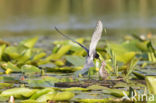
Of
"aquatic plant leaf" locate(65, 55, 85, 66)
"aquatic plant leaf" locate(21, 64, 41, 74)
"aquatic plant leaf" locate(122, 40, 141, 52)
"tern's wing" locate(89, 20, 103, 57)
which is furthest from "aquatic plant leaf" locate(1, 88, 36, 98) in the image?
"aquatic plant leaf" locate(122, 40, 141, 52)

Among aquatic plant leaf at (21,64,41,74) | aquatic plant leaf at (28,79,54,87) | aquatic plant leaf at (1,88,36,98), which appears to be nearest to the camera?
aquatic plant leaf at (1,88,36,98)

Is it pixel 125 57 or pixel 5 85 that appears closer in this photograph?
pixel 5 85

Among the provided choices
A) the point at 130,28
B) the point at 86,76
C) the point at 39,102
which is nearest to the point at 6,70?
the point at 86,76

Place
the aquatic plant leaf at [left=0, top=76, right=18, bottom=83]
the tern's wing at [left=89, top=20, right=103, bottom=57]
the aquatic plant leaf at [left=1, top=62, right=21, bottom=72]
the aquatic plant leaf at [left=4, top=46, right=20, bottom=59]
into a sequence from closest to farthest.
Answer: the tern's wing at [left=89, top=20, right=103, bottom=57] < the aquatic plant leaf at [left=0, top=76, right=18, bottom=83] < the aquatic plant leaf at [left=1, top=62, right=21, bottom=72] < the aquatic plant leaf at [left=4, top=46, right=20, bottom=59]

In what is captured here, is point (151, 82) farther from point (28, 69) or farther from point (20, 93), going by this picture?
point (28, 69)

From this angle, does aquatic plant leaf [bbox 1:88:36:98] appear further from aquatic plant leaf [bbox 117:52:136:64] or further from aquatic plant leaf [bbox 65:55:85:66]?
aquatic plant leaf [bbox 117:52:136:64]

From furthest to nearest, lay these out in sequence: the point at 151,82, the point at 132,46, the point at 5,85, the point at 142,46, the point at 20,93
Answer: the point at 132,46 → the point at 142,46 → the point at 5,85 → the point at 20,93 → the point at 151,82

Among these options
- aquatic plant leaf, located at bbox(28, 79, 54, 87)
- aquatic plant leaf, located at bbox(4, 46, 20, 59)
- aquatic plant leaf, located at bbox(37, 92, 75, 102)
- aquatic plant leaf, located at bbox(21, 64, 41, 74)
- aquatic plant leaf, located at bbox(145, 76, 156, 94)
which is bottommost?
aquatic plant leaf, located at bbox(37, 92, 75, 102)

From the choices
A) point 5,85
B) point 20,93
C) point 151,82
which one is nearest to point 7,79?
point 5,85

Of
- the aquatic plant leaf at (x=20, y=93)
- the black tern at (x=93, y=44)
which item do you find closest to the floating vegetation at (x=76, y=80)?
the aquatic plant leaf at (x=20, y=93)

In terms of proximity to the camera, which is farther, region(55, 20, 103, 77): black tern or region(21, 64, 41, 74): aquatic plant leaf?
region(21, 64, 41, 74): aquatic plant leaf

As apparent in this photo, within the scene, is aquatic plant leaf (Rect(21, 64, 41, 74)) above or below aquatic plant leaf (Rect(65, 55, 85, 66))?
below

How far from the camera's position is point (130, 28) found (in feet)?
29.6

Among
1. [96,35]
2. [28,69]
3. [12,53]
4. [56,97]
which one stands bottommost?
[56,97]
